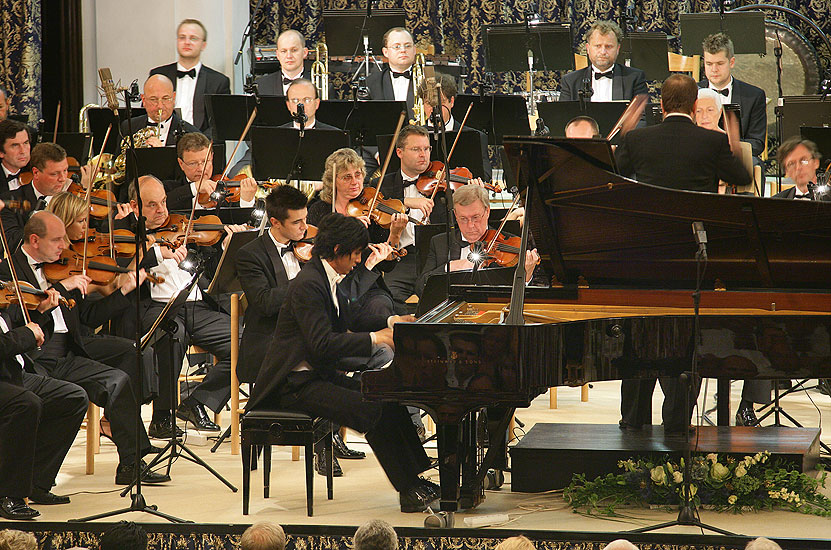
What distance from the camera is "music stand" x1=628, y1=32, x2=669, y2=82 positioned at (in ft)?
27.2

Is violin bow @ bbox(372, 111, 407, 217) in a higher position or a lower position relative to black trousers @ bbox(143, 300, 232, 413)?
higher

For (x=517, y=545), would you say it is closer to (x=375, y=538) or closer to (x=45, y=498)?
(x=375, y=538)

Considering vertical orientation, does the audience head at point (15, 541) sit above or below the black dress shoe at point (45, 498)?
above

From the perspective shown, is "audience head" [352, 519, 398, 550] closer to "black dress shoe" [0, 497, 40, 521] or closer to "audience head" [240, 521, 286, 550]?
"audience head" [240, 521, 286, 550]

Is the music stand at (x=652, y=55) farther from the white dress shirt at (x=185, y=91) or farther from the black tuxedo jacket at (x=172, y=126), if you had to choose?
the black tuxedo jacket at (x=172, y=126)

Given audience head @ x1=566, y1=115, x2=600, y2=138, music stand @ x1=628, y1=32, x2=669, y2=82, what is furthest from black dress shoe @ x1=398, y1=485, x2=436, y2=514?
music stand @ x1=628, y1=32, x2=669, y2=82

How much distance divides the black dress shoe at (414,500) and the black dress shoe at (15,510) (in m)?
1.41

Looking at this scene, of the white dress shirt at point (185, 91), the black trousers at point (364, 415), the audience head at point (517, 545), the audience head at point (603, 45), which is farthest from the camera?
the white dress shirt at point (185, 91)

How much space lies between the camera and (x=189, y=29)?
796 cm

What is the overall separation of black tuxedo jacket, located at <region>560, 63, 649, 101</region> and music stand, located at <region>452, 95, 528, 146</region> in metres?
1.07

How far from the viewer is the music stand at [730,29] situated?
841 cm

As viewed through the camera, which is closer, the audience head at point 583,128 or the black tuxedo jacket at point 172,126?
the audience head at point 583,128

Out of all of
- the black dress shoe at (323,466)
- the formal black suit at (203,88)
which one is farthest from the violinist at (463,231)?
the formal black suit at (203,88)

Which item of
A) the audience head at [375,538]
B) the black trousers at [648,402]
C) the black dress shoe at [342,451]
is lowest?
the black dress shoe at [342,451]
